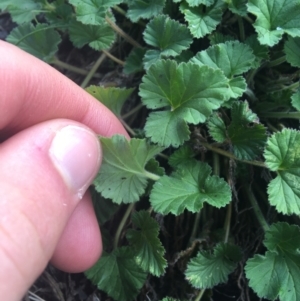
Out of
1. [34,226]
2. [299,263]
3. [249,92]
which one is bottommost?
[299,263]

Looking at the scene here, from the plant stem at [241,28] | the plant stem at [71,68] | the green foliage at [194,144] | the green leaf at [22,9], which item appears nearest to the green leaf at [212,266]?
the green foliage at [194,144]

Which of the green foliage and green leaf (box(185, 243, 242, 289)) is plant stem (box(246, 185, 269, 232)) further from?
green leaf (box(185, 243, 242, 289))

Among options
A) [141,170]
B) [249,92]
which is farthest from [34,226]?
[249,92]

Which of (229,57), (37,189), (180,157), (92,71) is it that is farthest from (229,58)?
(37,189)

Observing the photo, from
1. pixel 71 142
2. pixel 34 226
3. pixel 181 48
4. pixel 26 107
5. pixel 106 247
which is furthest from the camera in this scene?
pixel 106 247

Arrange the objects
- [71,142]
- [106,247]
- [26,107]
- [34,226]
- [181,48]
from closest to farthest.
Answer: [34,226] → [71,142] → [26,107] → [181,48] → [106,247]

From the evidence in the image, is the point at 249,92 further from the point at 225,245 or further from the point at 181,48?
the point at 225,245

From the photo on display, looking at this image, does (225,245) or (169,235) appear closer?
(225,245)

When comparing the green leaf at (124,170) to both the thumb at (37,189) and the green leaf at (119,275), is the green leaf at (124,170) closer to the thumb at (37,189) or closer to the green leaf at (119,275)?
the thumb at (37,189)

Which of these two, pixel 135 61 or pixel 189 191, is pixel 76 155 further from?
pixel 135 61
